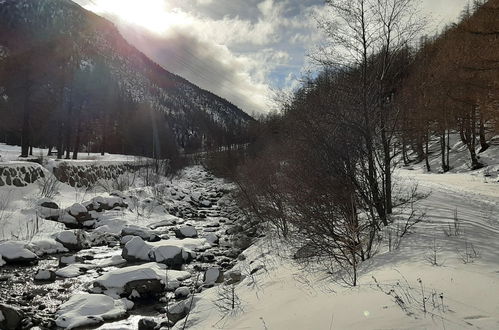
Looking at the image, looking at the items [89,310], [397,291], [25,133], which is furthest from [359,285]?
[25,133]

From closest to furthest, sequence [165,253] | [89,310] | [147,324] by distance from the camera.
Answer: [147,324] → [89,310] → [165,253]

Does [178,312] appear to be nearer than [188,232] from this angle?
Yes

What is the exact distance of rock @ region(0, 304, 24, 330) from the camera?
7.44 metres

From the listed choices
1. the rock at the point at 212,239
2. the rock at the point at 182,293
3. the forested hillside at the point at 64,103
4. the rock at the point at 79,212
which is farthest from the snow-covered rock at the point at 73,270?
the forested hillside at the point at 64,103

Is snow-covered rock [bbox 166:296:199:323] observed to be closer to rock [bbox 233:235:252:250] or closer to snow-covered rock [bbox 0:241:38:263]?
snow-covered rock [bbox 0:241:38:263]

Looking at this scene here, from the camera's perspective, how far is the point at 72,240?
14.5 metres

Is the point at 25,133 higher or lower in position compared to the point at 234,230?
higher

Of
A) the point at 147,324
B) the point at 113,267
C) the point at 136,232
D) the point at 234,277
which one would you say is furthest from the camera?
the point at 136,232

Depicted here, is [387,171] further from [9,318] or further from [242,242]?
[9,318]

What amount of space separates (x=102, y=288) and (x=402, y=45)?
10951mm

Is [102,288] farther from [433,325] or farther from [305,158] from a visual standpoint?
[433,325]

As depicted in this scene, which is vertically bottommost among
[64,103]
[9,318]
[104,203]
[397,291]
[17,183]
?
[9,318]

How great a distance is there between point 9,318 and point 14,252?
526 cm

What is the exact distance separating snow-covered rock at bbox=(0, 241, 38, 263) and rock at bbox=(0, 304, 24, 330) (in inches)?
189
